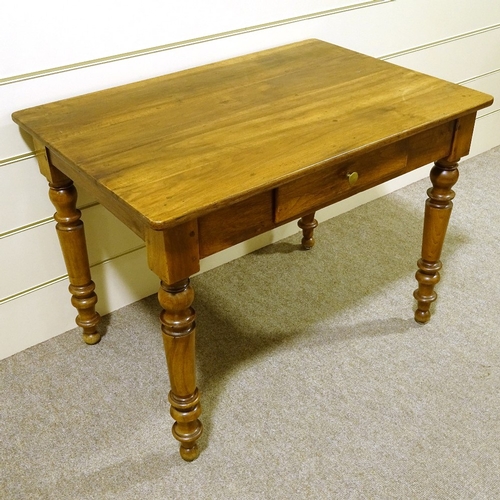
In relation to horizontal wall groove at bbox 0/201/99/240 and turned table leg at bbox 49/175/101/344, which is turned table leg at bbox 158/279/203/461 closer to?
turned table leg at bbox 49/175/101/344

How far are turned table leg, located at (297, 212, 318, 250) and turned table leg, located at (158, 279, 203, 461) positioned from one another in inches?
34.2

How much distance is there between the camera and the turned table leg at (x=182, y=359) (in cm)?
123

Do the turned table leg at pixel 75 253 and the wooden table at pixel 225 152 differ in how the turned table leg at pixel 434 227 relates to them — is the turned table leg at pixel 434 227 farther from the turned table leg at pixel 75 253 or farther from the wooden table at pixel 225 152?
the turned table leg at pixel 75 253

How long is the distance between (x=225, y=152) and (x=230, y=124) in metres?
0.14

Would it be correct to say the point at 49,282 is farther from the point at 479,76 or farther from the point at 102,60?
the point at 479,76

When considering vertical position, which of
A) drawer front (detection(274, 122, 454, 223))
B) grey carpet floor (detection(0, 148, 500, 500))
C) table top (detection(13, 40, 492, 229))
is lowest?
grey carpet floor (detection(0, 148, 500, 500))

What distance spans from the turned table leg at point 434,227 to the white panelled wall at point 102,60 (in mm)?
595

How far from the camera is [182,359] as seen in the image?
1326mm

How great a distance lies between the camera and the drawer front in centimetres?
129

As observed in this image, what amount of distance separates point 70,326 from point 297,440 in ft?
2.44

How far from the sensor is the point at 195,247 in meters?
1.18

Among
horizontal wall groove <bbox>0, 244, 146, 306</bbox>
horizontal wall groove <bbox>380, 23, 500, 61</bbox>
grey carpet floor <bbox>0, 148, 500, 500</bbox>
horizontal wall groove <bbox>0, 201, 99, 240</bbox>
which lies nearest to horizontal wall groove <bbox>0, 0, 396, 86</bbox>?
horizontal wall groove <bbox>380, 23, 500, 61</bbox>

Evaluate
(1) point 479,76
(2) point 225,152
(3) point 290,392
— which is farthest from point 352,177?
(1) point 479,76

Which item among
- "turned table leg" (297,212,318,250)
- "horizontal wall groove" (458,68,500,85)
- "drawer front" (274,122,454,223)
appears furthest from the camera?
"horizontal wall groove" (458,68,500,85)
